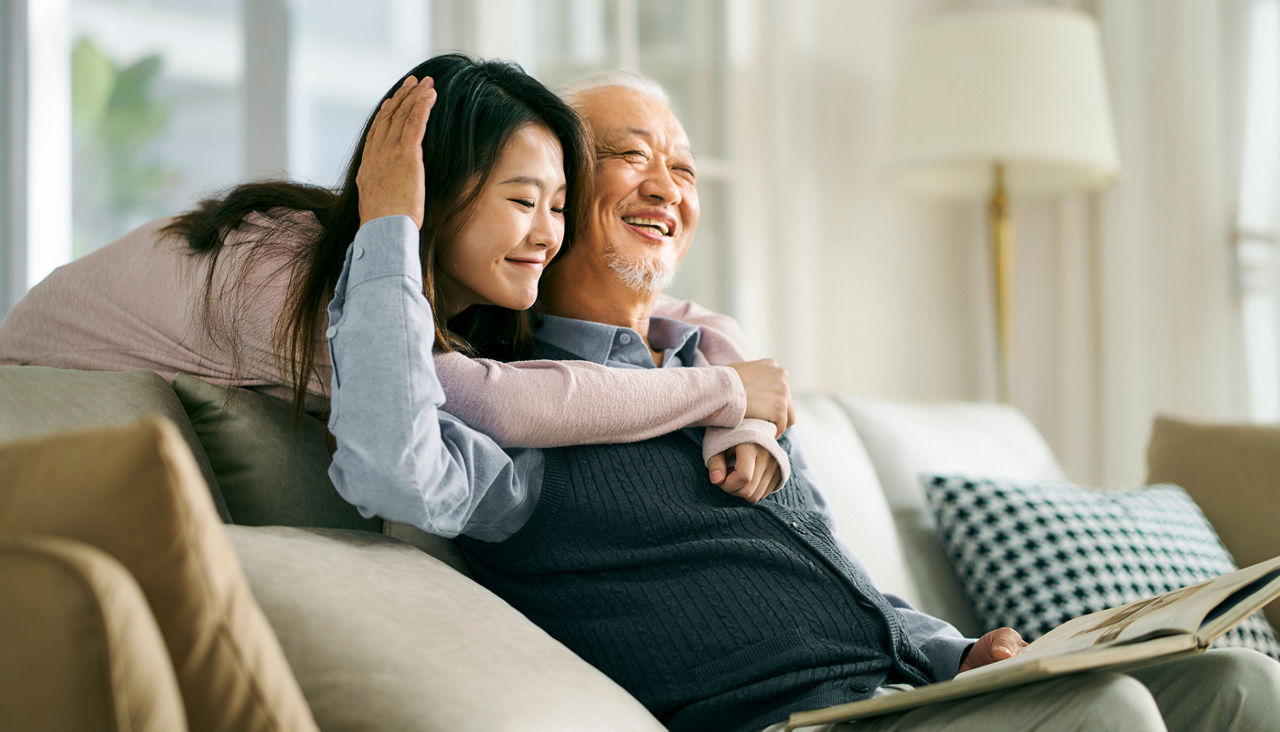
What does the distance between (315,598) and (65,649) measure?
0.86ft

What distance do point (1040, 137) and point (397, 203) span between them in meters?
2.02

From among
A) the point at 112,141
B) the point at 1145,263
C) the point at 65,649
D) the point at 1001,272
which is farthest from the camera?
the point at 1145,263

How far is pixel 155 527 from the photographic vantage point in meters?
0.62

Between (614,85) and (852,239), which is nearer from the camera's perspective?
(614,85)

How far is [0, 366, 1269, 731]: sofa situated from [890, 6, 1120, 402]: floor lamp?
1.91 m

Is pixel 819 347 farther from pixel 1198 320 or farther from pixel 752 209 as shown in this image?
pixel 1198 320

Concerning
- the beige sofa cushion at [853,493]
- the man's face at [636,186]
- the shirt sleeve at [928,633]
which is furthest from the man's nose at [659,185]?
the beige sofa cushion at [853,493]

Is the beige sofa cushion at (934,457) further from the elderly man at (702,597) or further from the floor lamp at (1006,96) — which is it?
the floor lamp at (1006,96)

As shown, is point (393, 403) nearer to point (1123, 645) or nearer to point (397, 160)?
point (397, 160)

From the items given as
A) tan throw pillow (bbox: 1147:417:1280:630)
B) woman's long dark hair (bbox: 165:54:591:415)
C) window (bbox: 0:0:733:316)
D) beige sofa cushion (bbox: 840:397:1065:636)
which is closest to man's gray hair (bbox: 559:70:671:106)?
woman's long dark hair (bbox: 165:54:591:415)

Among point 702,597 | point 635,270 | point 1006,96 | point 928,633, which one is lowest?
point 928,633

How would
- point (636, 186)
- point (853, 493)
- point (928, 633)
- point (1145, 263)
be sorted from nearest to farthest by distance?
point (928, 633), point (636, 186), point (853, 493), point (1145, 263)

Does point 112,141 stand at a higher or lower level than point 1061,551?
higher

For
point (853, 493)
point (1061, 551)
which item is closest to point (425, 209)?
point (853, 493)
